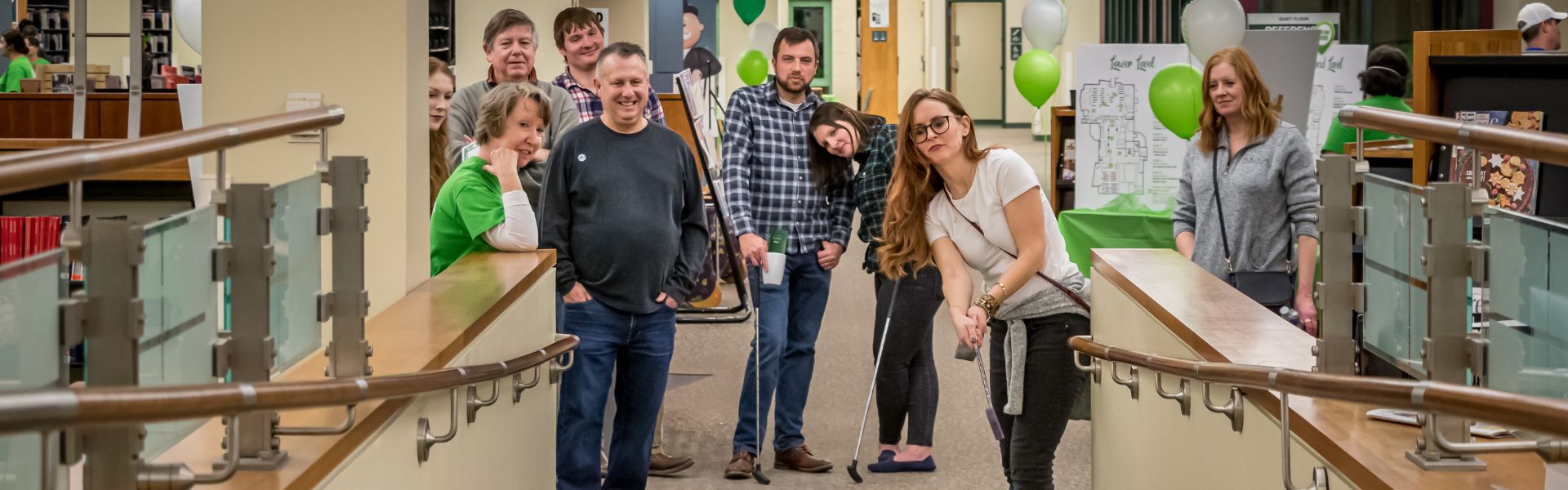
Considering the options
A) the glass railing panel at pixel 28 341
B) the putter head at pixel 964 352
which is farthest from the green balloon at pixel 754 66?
the glass railing panel at pixel 28 341

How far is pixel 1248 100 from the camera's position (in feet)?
14.5

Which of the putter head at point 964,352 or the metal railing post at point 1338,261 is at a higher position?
the metal railing post at point 1338,261

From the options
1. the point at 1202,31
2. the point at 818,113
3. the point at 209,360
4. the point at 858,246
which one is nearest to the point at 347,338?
the point at 209,360

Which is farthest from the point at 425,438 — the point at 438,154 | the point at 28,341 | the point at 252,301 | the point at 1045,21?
the point at 1045,21

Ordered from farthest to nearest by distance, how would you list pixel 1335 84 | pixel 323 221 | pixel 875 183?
pixel 1335 84
pixel 875 183
pixel 323 221

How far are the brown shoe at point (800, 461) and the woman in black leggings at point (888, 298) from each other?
0.60 ft

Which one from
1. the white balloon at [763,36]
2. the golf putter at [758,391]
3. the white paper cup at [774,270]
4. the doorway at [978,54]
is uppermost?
the doorway at [978,54]

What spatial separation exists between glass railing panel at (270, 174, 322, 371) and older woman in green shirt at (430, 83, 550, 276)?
1.59 m

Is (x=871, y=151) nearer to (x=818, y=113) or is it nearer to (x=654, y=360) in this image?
(x=818, y=113)

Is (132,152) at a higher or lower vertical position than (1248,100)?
lower

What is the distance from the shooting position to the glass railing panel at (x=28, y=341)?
145 centimetres

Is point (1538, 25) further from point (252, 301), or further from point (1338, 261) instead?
point (252, 301)

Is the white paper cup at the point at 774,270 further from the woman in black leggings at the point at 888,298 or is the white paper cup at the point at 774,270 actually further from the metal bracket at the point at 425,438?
the metal bracket at the point at 425,438

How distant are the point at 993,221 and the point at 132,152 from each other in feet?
8.44
